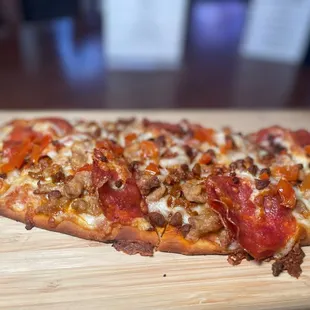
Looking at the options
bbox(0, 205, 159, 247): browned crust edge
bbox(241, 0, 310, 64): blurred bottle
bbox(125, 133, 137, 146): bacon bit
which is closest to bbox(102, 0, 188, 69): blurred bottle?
bbox(241, 0, 310, 64): blurred bottle

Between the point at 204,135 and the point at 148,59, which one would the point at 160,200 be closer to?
the point at 204,135

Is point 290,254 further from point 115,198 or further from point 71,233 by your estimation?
point 71,233

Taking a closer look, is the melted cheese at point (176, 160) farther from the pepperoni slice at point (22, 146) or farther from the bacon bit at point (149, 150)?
the pepperoni slice at point (22, 146)

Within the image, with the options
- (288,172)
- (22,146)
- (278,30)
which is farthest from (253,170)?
(278,30)

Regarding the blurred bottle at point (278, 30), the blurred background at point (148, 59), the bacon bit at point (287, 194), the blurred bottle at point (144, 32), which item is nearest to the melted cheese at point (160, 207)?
the bacon bit at point (287, 194)

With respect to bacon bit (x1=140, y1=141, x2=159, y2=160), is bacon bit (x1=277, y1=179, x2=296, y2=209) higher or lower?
lower

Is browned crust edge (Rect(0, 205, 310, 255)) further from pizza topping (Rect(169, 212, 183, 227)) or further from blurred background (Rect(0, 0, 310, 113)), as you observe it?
blurred background (Rect(0, 0, 310, 113))
